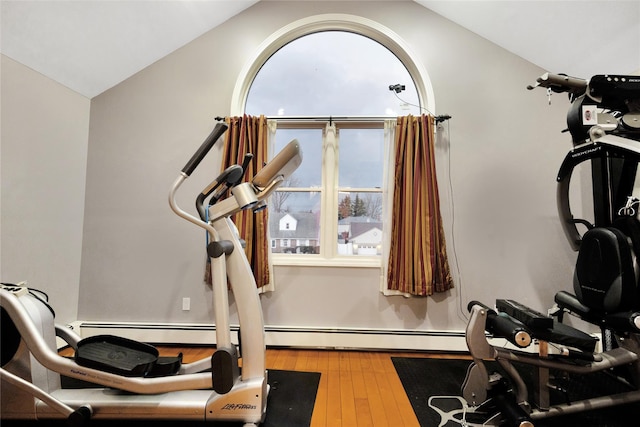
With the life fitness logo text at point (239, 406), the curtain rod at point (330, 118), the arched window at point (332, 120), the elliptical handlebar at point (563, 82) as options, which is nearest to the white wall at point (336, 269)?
the arched window at point (332, 120)

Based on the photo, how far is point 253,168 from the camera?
2.39 m

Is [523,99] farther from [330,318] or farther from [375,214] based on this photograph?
[330,318]

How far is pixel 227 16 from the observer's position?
258cm

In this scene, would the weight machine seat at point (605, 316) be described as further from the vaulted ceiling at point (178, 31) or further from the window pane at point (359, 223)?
the vaulted ceiling at point (178, 31)

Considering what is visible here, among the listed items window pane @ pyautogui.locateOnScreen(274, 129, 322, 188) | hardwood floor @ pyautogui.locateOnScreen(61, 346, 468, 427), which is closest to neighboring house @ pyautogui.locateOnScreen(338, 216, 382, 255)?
window pane @ pyautogui.locateOnScreen(274, 129, 322, 188)

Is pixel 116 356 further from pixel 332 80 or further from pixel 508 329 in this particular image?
pixel 332 80

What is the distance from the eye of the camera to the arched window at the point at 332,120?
2561 millimetres

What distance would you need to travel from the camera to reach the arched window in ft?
8.40

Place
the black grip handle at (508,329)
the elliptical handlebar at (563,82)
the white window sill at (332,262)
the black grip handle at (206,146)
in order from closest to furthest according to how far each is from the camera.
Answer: the black grip handle at (508,329)
the black grip handle at (206,146)
the elliptical handlebar at (563,82)
the white window sill at (332,262)

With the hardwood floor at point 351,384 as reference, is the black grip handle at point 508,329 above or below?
A: above

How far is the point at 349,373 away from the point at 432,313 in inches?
34.2

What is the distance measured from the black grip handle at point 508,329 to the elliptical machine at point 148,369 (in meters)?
1.14

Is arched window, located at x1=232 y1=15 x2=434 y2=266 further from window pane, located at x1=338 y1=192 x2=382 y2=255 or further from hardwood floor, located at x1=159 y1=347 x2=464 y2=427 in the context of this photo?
hardwood floor, located at x1=159 y1=347 x2=464 y2=427

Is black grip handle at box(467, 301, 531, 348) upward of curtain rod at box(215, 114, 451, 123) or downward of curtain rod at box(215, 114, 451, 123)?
downward
